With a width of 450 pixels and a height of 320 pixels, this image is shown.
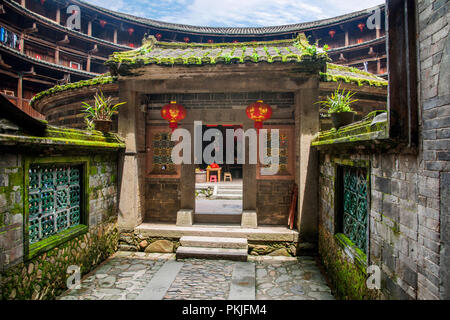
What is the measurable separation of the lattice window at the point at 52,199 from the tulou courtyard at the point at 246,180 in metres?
A: 0.03

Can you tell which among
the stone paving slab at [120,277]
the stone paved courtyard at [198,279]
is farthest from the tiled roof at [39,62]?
the stone paved courtyard at [198,279]

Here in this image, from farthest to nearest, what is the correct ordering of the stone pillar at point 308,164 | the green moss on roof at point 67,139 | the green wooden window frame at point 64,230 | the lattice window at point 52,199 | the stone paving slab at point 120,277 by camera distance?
the stone pillar at point 308,164, the stone paving slab at point 120,277, the lattice window at point 52,199, the green wooden window frame at point 64,230, the green moss on roof at point 67,139

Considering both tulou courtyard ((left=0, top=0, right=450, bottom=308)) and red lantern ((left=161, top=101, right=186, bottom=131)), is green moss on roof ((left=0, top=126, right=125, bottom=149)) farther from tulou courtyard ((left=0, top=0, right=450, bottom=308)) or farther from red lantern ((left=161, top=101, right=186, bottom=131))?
red lantern ((left=161, top=101, right=186, bottom=131))

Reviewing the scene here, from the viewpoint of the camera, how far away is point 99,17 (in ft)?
63.6

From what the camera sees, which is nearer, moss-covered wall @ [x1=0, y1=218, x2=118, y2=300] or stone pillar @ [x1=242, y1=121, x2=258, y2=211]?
moss-covered wall @ [x1=0, y1=218, x2=118, y2=300]

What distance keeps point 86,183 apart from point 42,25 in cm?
1689

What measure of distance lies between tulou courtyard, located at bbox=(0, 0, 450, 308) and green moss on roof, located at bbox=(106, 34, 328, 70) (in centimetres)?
4

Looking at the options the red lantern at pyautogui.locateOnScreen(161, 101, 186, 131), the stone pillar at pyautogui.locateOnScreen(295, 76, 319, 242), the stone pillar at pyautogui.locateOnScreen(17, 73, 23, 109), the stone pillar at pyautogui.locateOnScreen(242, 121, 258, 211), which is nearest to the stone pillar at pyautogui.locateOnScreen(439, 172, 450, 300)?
the stone pillar at pyautogui.locateOnScreen(295, 76, 319, 242)

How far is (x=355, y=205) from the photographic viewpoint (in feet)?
14.1

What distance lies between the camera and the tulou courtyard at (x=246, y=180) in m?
2.66

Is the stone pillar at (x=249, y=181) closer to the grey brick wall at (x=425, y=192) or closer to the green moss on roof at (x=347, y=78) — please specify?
the green moss on roof at (x=347, y=78)

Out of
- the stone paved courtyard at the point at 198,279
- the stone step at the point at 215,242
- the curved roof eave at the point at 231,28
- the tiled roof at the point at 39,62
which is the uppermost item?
the curved roof eave at the point at 231,28

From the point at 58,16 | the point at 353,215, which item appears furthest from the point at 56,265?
the point at 58,16

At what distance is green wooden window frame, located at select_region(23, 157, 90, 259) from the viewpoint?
3895 millimetres
